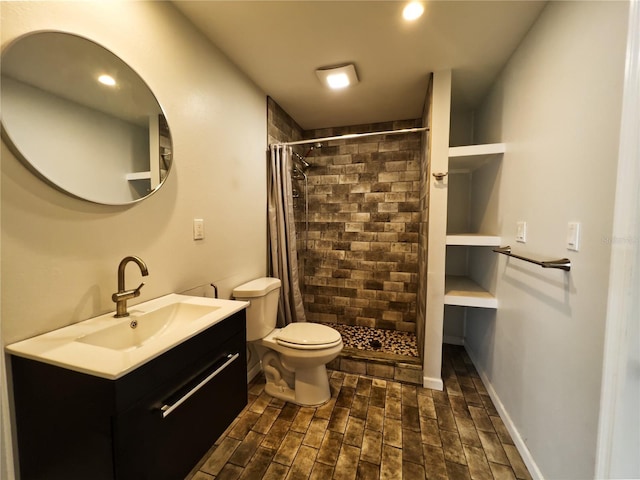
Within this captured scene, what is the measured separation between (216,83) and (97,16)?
665 millimetres

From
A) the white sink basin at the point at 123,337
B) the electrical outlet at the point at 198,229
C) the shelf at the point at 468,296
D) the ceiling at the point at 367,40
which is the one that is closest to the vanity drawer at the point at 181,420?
the white sink basin at the point at 123,337

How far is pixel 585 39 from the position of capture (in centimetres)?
97

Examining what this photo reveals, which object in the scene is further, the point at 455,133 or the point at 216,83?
the point at 455,133

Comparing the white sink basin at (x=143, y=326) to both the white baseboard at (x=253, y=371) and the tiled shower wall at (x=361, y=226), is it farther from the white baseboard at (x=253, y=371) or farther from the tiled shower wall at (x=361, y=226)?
the tiled shower wall at (x=361, y=226)

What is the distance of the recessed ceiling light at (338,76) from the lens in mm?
1754

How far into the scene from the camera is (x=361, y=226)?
2801 mm

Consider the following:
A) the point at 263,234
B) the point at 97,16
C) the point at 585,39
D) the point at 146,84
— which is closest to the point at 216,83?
the point at 146,84

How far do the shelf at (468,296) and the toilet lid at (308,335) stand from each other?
881mm

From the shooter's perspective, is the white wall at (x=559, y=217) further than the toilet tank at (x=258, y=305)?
No

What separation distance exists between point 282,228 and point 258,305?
27.7 inches

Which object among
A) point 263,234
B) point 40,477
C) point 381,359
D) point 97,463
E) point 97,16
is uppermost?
point 97,16

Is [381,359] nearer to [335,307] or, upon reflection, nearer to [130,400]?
[335,307]

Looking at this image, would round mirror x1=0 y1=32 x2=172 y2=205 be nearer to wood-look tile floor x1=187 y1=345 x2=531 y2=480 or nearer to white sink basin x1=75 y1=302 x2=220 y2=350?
white sink basin x1=75 y1=302 x2=220 y2=350

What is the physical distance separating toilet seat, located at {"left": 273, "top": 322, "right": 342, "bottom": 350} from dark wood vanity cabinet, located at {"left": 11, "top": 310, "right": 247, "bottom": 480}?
2.40 feet
